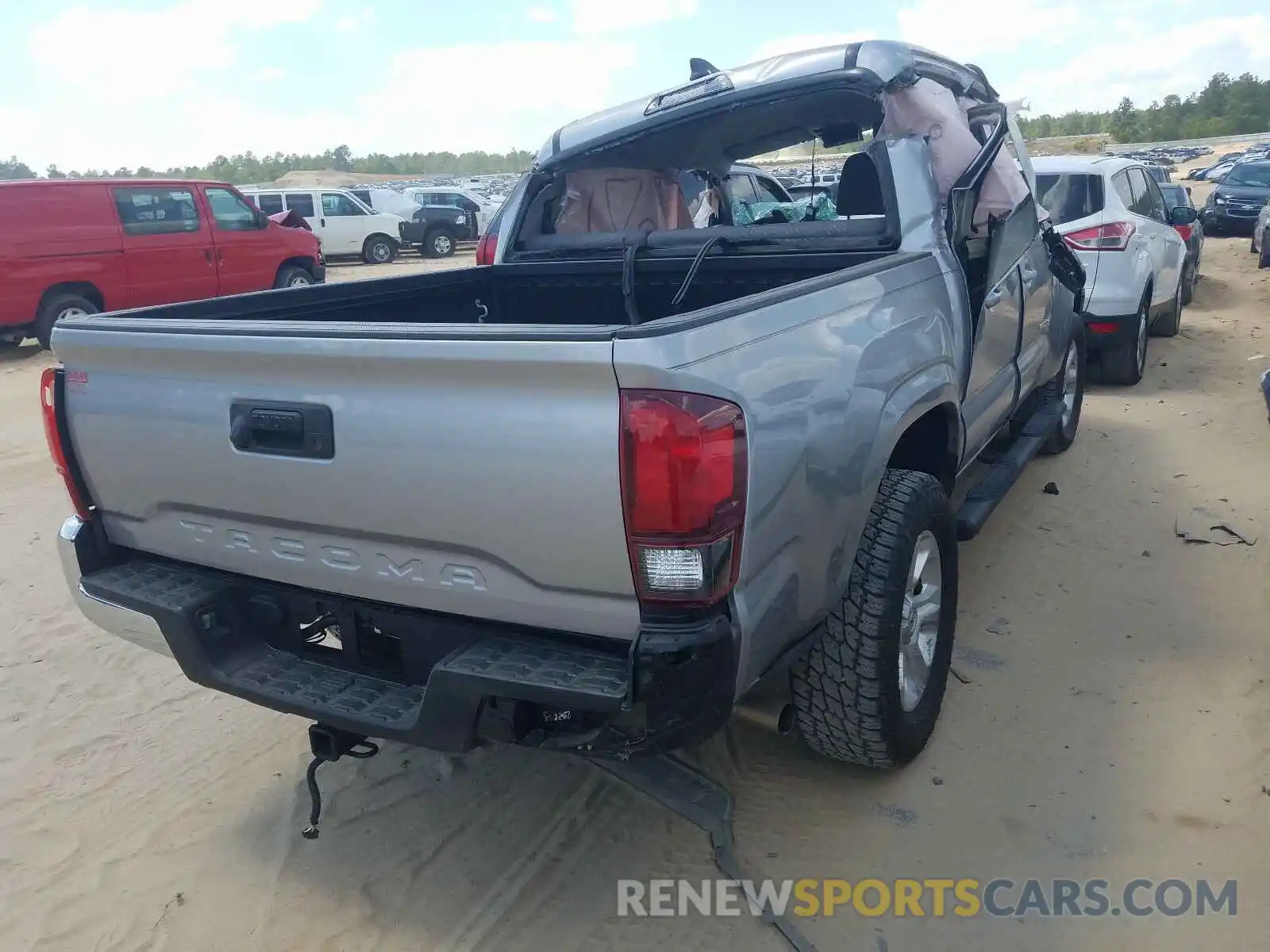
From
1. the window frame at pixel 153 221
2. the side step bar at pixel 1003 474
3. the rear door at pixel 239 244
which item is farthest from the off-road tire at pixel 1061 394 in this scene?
the window frame at pixel 153 221

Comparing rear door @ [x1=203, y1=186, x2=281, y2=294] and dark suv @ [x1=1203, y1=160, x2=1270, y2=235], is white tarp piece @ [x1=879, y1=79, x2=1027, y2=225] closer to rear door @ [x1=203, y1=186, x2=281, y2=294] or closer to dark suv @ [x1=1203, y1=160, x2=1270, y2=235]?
rear door @ [x1=203, y1=186, x2=281, y2=294]

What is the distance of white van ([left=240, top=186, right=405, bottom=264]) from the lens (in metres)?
20.4

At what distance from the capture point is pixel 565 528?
199 centimetres

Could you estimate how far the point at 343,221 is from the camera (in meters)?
20.8

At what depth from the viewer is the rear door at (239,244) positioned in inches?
499

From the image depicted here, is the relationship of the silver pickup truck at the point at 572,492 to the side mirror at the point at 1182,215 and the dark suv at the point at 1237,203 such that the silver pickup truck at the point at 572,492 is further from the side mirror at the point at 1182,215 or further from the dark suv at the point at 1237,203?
the dark suv at the point at 1237,203

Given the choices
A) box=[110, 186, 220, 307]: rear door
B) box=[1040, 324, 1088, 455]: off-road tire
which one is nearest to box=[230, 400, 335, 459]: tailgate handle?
box=[1040, 324, 1088, 455]: off-road tire

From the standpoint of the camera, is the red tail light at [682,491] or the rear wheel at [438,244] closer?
the red tail light at [682,491]

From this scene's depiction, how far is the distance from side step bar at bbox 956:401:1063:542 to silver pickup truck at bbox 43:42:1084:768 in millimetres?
118

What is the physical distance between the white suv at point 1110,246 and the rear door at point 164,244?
9873 millimetres

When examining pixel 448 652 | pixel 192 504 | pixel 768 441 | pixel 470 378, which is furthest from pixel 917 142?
pixel 192 504

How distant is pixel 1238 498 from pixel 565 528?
4669mm

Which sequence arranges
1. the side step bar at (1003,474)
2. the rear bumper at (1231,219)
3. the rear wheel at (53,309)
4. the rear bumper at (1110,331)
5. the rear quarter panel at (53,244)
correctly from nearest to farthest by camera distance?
the side step bar at (1003,474)
the rear bumper at (1110,331)
the rear quarter panel at (53,244)
the rear wheel at (53,309)
the rear bumper at (1231,219)

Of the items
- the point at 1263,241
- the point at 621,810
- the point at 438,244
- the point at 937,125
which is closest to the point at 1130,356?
the point at 937,125
